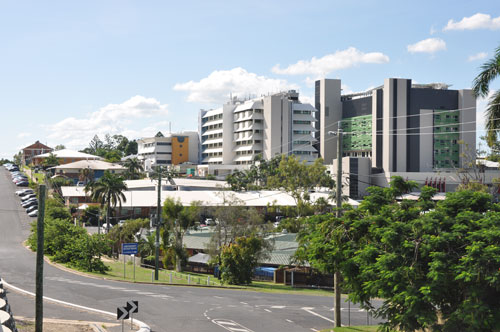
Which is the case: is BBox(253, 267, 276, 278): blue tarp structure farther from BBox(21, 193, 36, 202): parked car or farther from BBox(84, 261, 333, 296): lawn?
BBox(21, 193, 36, 202): parked car

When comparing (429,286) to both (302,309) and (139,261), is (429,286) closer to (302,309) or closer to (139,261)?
(302,309)

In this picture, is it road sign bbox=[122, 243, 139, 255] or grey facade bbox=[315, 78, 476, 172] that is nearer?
road sign bbox=[122, 243, 139, 255]

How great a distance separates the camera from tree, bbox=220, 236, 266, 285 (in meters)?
47.1

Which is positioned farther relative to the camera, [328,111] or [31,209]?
[328,111]

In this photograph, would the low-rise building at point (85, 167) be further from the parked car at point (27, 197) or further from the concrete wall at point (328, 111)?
the concrete wall at point (328, 111)

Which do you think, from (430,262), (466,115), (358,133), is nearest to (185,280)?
(430,262)

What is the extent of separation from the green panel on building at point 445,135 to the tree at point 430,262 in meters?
115

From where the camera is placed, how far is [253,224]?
5534 cm

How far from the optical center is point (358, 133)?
14275 centimetres

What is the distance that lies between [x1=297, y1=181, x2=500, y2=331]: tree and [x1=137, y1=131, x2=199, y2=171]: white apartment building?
494 feet

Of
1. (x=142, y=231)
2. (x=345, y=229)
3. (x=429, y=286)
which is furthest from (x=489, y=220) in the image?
(x=142, y=231)

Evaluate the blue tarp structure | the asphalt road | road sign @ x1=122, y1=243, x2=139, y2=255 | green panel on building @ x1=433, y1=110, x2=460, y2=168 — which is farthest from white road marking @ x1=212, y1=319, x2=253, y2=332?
green panel on building @ x1=433, y1=110, x2=460, y2=168

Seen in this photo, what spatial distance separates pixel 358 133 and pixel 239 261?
3982 inches

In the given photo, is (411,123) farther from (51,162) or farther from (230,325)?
(230,325)
